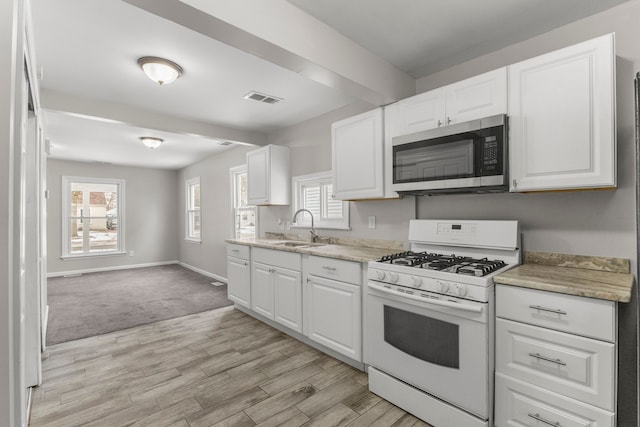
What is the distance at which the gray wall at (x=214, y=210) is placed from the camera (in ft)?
18.5

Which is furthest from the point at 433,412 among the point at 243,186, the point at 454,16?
the point at 243,186

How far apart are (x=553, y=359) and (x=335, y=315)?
1497 millimetres

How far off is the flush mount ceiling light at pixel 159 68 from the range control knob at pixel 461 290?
8.45ft

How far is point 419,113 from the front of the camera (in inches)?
94.5

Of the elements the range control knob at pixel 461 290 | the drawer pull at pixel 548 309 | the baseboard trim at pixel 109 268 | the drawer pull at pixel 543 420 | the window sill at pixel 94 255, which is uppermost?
the range control knob at pixel 461 290

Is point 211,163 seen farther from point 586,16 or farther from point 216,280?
point 586,16

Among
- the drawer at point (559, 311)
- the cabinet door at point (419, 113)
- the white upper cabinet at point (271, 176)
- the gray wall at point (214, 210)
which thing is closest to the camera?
the drawer at point (559, 311)

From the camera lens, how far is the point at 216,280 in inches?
231

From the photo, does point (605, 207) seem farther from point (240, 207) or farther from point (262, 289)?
point (240, 207)

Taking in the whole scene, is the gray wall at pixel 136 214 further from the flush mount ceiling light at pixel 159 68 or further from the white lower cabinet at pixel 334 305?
the white lower cabinet at pixel 334 305

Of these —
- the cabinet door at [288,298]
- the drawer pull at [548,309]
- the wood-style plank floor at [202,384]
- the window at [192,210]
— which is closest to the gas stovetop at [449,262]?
the drawer pull at [548,309]

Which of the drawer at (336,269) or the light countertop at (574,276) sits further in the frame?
the drawer at (336,269)

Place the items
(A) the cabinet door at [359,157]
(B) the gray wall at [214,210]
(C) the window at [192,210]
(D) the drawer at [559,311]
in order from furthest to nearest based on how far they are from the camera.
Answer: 1. (C) the window at [192,210]
2. (B) the gray wall at [214,210]
3. (A) the cabinet door at [359,157]
4. (D) the drawer at [559,311]

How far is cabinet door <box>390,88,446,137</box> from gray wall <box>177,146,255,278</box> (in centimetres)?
316
